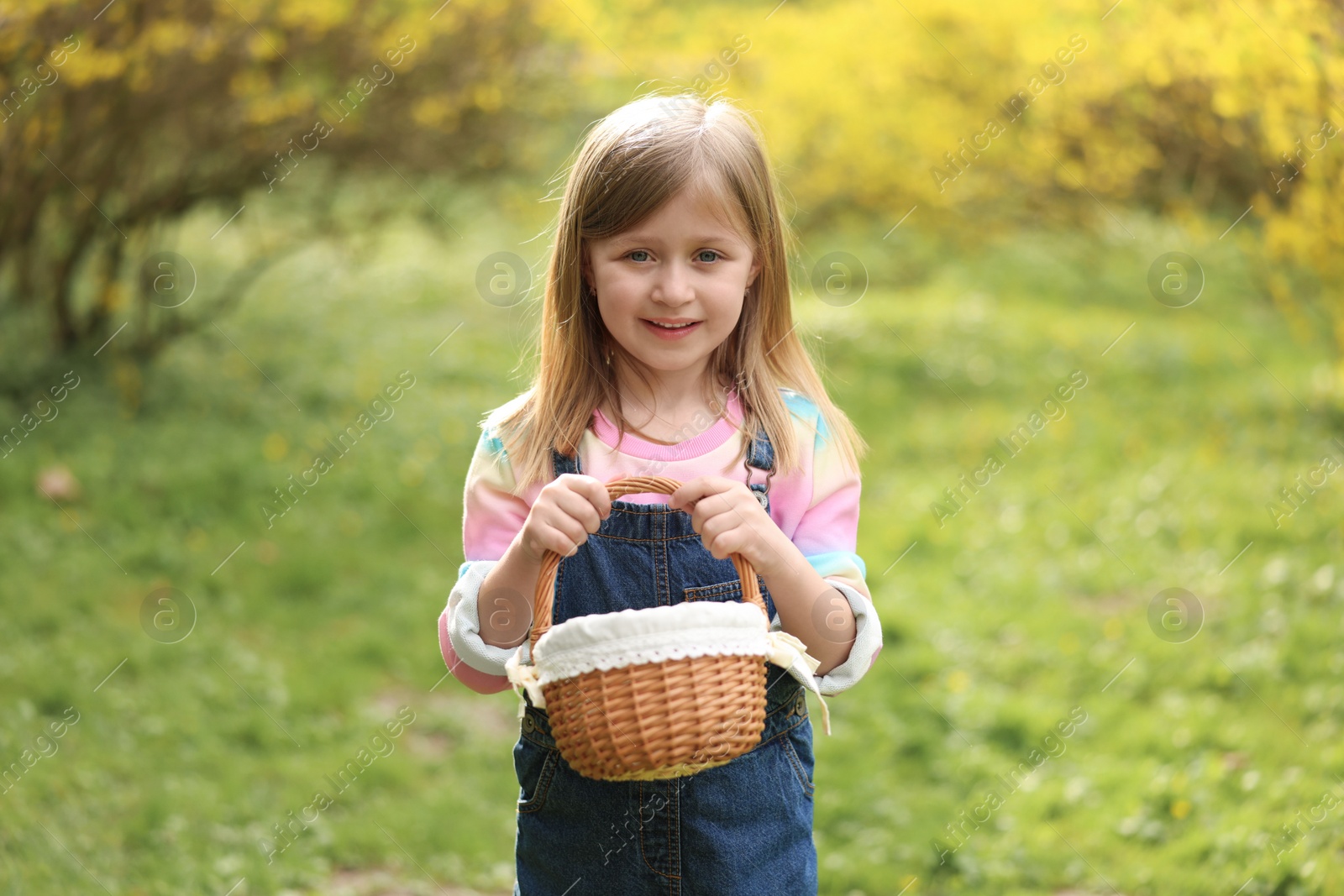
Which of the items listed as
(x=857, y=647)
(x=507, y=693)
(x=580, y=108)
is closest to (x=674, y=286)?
(x=857, y=647)

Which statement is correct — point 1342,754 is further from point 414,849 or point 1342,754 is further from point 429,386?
point 429,386

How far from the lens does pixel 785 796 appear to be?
5.69 ft

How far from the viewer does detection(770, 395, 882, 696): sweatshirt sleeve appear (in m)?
1.69

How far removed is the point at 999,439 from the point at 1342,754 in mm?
3793

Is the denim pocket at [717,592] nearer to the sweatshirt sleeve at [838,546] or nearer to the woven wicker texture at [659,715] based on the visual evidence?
the sweatshirt sleeve at [838,546]

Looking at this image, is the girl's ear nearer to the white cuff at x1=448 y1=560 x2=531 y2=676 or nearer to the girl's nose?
the girl's nose

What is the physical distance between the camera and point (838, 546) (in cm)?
177

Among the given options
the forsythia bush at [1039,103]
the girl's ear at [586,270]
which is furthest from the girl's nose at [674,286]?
the forsythia bush at [1039,103]

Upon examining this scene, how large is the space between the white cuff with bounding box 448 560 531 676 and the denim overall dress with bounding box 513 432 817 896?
0.10m

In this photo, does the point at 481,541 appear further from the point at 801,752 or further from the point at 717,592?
the point at 801,752

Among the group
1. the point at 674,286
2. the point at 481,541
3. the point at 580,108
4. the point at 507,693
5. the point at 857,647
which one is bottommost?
the point at 507,693

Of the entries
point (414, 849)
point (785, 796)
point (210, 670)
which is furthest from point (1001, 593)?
point (785, 796)

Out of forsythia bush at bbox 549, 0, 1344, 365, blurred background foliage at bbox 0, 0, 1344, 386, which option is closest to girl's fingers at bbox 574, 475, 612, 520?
forsythia bush at bbox 549, 0, 1344, 365

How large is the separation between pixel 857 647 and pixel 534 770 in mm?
513
